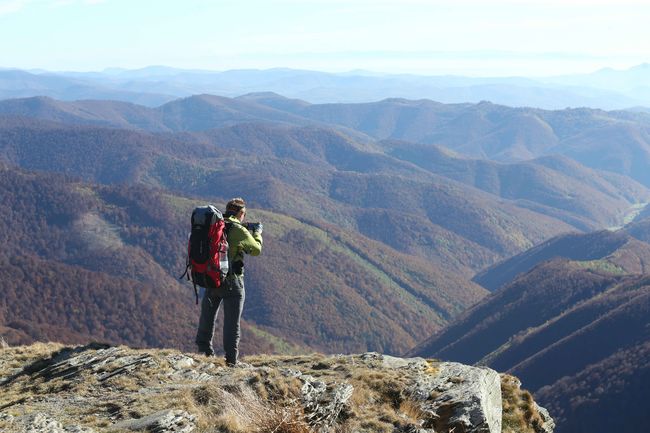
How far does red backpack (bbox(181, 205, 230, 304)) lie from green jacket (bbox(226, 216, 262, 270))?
374 mm

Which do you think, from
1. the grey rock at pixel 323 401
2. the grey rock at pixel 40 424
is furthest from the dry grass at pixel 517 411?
the grey rock at pixel 40 424

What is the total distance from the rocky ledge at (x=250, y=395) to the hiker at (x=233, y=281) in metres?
1.09

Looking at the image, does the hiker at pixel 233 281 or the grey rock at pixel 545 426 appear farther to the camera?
the grey rock at pixel 545 426

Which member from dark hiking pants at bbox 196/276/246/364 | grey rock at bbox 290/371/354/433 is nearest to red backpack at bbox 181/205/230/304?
dark hiking pants at bbox 196/276/246/364

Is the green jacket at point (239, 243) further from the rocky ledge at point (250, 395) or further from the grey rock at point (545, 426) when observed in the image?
the grey rock at point (545, 426)

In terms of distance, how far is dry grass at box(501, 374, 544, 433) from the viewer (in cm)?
1812

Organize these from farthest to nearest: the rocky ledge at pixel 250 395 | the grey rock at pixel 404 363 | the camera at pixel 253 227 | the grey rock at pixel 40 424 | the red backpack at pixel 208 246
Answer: the grey rock at pixel 404 363
the camera at pixel 253 227
the red backpack at pixel 208 246
the rocky ledge at pixel 250 395
the grey rock at pixel 40 424

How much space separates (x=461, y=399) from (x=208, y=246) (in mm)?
8009

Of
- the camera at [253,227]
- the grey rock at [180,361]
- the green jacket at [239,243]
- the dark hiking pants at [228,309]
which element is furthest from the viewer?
the grey rock at [180,361]

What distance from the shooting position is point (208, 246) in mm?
17000

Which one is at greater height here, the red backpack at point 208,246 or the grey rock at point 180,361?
the red backpack at point 208,246

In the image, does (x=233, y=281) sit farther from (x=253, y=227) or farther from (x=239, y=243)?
(x=253, y=227)

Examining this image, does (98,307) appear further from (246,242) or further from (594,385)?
(246,242)

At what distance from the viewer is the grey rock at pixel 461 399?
48.1 ft
